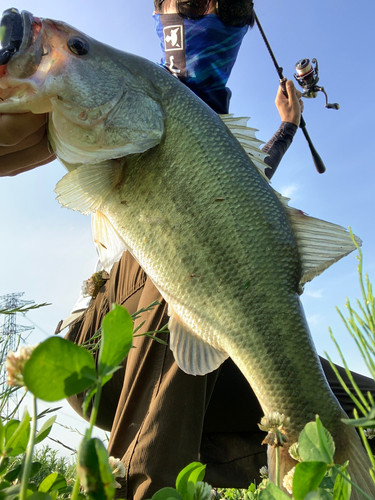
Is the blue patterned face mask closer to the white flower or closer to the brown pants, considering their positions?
the brown pants

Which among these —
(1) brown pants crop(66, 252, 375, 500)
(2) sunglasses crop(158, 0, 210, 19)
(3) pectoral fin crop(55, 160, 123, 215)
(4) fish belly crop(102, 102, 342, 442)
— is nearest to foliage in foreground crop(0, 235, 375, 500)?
(4) fish belly crop(102, 102, 342, 442)

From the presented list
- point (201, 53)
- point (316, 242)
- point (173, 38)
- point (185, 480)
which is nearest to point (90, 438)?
point (185, 480)

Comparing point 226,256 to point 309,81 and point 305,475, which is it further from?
point 309,81

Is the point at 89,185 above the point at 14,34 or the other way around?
the other way around

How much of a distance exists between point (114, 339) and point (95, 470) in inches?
5.0

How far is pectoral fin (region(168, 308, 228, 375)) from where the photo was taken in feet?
5.57

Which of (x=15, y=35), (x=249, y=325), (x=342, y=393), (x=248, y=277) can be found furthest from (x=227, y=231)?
(x=342, y=393)

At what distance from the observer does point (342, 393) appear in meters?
2.59

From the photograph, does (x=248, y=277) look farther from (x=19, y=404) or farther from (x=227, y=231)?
(x=19, y=404)

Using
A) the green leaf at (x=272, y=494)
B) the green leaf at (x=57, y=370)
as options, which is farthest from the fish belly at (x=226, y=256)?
the green leaf at (x=57, y=370)

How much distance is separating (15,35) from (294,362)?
5.48ft

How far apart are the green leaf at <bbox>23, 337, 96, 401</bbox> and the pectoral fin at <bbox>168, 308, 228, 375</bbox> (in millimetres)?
1272

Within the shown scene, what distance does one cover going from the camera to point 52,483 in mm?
574

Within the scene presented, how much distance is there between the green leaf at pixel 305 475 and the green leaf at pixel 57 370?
0.31m
